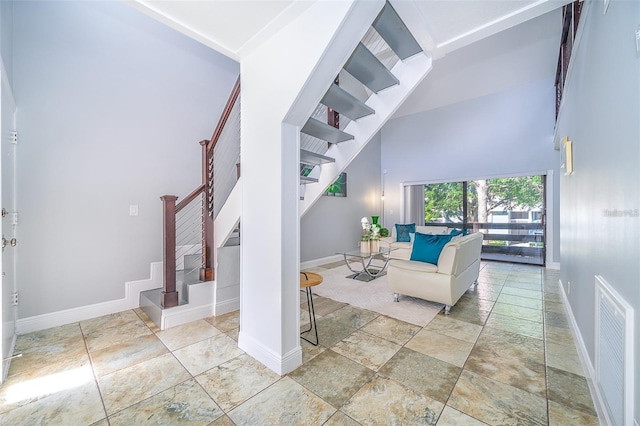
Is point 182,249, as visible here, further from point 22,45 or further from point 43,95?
point 22,45

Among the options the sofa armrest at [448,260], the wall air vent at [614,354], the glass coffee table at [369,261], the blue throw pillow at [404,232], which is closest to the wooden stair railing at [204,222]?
the glass coffee table at [369,261]

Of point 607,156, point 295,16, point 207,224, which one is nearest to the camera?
point 607,156

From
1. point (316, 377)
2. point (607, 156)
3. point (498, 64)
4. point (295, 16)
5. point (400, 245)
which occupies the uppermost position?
point (498, 64)

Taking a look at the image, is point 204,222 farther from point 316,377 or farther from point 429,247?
point 429,247

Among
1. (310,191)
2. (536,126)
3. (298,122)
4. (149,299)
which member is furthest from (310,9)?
(536,126)

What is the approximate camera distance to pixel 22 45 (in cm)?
250

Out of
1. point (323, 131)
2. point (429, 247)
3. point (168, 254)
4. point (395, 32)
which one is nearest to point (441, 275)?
point (429, 247)

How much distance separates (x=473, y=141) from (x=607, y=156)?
5405mm

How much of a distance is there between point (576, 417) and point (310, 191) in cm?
278

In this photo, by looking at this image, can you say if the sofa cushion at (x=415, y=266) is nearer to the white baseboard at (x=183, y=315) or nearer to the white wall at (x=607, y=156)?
the white wall at (x=607, y=156)

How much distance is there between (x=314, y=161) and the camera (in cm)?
282

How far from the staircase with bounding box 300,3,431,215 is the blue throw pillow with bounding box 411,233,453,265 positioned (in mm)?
1517

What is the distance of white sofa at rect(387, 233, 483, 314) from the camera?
9.42 ft

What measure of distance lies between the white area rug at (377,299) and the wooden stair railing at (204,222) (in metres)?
1.61
